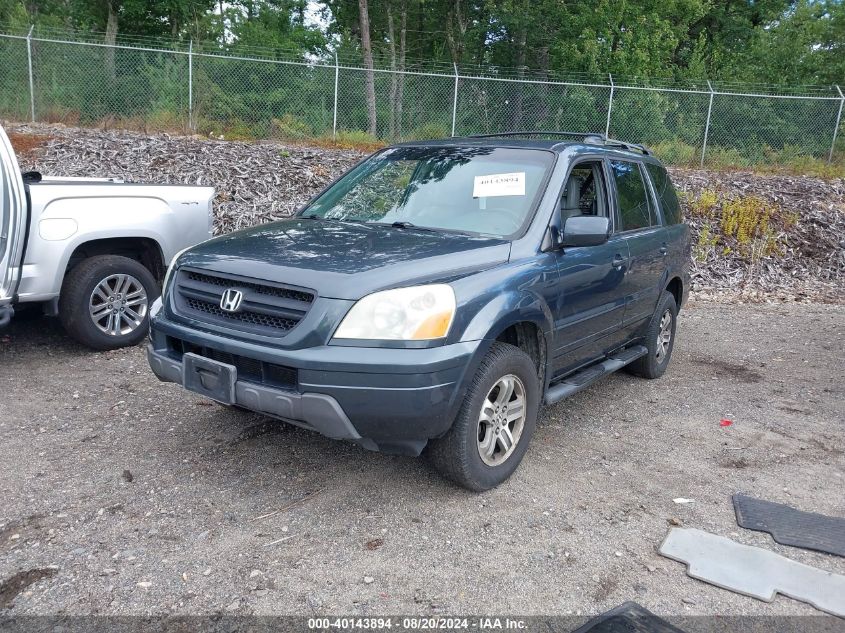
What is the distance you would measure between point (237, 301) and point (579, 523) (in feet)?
6.72

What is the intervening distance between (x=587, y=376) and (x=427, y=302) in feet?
5.88

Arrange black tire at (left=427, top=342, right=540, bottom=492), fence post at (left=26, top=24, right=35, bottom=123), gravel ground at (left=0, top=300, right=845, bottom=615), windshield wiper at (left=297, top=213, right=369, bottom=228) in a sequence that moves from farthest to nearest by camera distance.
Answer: fence post at (left=26, top=24, right=35, bottom=123) → windshield wiper at (left=297, top=213, right=369, bottom=228) → black tire at (left=427, top=342, right=540, bottom=492) → gravel ground at (left=0, top=300, right=845, bottom=615)

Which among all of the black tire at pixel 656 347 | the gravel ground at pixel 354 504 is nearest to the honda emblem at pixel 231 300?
the gravel ground at pixel 354 504

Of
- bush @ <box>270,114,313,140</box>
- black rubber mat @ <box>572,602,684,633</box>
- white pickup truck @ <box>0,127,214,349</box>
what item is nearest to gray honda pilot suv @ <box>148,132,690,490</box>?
black rubber mat @ <box>572,602,684,633</box>

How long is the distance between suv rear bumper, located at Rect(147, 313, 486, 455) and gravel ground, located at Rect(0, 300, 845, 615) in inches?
21.8

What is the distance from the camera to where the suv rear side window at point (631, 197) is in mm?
5055

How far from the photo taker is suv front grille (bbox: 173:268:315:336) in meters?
3.30

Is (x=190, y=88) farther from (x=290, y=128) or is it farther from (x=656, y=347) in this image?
(x=656, y=347)

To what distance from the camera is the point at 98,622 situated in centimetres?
265

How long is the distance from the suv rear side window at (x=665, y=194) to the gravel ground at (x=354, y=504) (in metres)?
1.56

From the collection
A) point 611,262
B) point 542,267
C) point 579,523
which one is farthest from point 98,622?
point 611,262

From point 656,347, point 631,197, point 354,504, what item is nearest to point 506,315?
point 354,504

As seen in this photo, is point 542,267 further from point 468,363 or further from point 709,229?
point 709,229

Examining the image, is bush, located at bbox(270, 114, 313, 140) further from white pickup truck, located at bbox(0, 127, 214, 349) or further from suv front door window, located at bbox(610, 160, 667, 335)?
suv front door window, located at bbox(610, 160, 667, 335)
